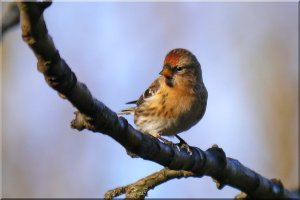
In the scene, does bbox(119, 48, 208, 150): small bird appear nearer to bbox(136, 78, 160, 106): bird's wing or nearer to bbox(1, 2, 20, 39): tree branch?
bbox(136, 78, 160, 106): bird's wing

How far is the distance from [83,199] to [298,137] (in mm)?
3585

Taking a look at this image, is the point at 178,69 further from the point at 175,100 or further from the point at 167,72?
the point at 175,100

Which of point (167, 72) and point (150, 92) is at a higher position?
point (167, 72)

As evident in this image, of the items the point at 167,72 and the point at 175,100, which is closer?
the point at 175,100

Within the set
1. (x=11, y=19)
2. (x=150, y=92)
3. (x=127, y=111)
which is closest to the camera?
(x=11, y=19)

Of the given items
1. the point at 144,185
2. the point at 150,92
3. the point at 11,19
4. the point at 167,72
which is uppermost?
the point at 167,72

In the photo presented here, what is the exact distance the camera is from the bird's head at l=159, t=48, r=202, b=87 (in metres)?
5.18

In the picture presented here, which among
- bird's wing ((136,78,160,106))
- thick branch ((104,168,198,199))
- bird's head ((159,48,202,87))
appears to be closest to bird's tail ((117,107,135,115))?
bird's wing ((136,78,160,106))

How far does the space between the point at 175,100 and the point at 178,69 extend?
1.07ft

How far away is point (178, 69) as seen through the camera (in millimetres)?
5273

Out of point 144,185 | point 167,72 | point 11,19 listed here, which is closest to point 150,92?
point 167,72

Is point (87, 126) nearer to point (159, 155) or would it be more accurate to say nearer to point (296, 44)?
point (159, 155)

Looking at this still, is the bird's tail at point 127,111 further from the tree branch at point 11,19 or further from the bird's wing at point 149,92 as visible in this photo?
the tree branch at point 11,19

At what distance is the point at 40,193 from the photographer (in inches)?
313
